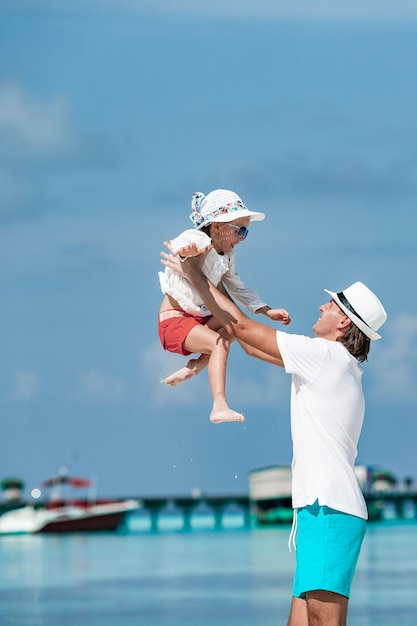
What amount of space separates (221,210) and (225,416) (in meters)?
0.87

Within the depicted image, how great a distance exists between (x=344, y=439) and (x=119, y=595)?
16.6 m

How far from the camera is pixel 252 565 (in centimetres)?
2928

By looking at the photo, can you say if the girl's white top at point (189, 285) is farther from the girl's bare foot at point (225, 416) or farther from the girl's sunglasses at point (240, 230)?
the girl's bare foot at point (225, 416)

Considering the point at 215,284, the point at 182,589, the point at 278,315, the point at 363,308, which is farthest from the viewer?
the point at 182,589

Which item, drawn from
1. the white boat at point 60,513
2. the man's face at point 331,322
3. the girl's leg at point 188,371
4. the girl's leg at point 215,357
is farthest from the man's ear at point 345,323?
the white boat at point 60,513

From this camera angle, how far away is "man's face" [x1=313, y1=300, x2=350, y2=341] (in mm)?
5211

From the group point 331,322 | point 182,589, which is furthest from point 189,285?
point 182,589

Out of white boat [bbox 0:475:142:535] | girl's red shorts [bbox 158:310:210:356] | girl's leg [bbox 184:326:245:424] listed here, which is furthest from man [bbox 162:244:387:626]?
white boat [bbox 0:475:142:535]

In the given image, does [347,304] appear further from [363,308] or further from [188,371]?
[188,371]

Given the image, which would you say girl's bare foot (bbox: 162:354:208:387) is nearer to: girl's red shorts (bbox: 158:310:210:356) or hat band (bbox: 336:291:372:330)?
girl's red shorts (bbox: 158:310:210:356)

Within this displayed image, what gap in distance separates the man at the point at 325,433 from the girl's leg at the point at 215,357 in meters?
0.29

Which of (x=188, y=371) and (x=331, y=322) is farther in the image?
(x=188, y=371)

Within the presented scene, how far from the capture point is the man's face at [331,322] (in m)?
5.21

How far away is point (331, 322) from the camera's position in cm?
522
